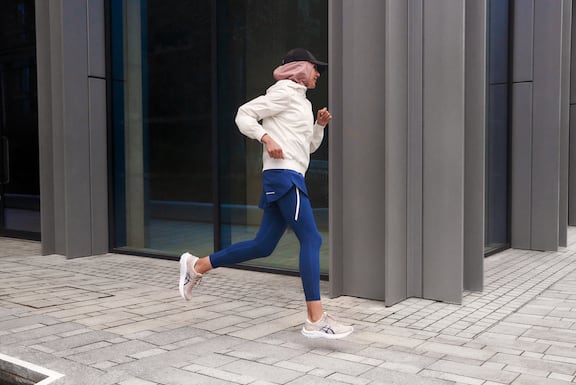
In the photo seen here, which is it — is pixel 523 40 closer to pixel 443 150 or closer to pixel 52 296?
pixel 443 150

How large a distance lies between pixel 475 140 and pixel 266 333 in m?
2.59

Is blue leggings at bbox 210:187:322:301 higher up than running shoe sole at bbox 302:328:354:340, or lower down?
higher up

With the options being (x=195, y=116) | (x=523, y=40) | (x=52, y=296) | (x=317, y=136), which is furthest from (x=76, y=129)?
(x=523, y=40)

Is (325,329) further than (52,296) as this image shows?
No

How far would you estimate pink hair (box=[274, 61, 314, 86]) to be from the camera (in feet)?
13.6

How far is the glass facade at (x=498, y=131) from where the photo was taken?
320 inches

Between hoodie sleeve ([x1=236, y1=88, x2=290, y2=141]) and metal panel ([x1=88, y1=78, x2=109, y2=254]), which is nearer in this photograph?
hoodie sleeve ([x1=236, y1=88, x2=290, y2=141])

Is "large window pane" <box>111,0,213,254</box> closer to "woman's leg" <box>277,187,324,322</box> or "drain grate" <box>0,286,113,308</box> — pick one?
"drain grate" <box>0,286,113,308</box>

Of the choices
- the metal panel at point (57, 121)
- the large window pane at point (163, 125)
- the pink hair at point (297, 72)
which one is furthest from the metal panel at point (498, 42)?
the metal panel at point (57, 121)

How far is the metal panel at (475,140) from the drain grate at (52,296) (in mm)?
3232

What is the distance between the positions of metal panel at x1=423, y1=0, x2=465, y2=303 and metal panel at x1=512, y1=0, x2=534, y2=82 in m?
3.78

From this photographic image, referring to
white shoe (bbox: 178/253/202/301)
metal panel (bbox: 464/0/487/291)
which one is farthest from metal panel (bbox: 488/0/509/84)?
white shoe (bbox: 178/253/202/301)

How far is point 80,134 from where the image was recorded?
7.53 metres

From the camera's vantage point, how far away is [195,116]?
7.11 meters
